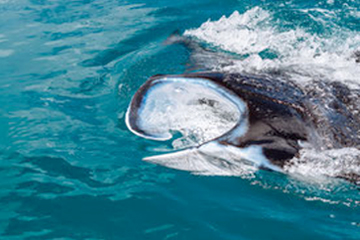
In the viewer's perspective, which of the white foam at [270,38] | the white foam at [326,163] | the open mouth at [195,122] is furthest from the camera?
the white foam at [270,38]

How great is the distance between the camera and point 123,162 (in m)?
3.55

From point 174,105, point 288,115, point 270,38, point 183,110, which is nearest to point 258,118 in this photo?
point 288,115

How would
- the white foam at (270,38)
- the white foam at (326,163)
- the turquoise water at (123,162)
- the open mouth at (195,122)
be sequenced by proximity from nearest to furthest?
the open mouth at (195,122), the white foam at (326,163), the turquoise water at (123,162), the white foam at (270,38)

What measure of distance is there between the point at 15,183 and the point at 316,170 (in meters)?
2.59

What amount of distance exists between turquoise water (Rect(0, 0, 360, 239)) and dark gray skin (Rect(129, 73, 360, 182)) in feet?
1.16

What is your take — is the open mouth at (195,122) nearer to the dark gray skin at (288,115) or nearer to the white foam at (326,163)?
the dark gray skin at (288,115)

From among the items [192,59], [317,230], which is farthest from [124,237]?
[192,59]

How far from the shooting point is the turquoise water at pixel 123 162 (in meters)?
2.82

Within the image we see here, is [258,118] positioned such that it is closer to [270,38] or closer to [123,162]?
[123,162]

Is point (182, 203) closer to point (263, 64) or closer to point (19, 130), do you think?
point (263, 64)

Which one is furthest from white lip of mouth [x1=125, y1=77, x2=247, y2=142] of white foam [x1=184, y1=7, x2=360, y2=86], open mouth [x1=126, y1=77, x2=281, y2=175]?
white foam [x1=184, y1=7, x2=360, y2=86]

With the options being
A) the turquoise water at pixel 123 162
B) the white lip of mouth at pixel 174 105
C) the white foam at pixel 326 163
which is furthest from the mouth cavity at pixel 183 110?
the white foam at pixel 326 163

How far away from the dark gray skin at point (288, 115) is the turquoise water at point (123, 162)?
0.35m

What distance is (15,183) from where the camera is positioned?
3.45 m
